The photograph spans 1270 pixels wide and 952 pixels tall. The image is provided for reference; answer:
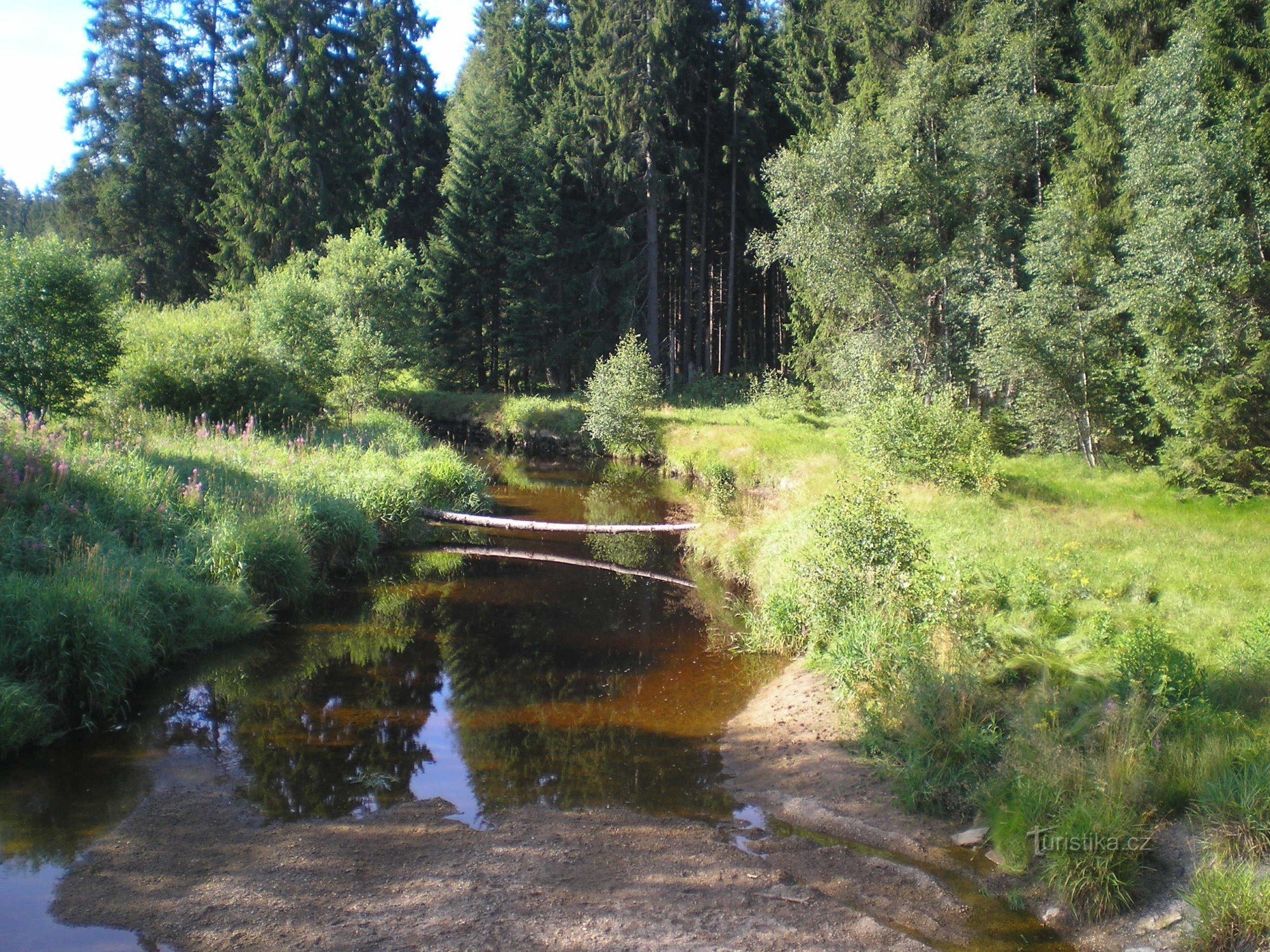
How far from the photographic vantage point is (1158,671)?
263 inches

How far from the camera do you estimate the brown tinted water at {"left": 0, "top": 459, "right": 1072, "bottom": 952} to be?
6.43m

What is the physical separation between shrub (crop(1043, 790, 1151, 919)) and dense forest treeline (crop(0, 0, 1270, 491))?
11688 millimetres

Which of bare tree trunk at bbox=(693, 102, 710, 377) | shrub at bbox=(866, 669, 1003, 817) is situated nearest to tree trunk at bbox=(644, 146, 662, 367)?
bare tree trunk at bbox=(693, 102, 710, 377)

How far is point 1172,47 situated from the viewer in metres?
18.2

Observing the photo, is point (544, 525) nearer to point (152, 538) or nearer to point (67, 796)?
point (152, 538)

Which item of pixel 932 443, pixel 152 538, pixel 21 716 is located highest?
pixel 932 443

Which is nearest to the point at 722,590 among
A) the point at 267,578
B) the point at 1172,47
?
the point at 267,578

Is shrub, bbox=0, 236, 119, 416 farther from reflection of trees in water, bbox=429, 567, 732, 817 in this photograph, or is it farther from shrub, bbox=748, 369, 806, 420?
shrub, bbox=748, 369, 806, 420

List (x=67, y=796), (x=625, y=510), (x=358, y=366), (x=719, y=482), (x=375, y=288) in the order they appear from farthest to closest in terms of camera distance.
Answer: (x=375, y=288) < (x=358, y=366) < (x=625, y=510) < (x=719, y=482) < (x=67, y=796)

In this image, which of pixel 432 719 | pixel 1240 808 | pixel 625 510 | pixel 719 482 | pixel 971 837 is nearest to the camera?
pixel 1240 808

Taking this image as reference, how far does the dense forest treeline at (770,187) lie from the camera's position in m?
17.5

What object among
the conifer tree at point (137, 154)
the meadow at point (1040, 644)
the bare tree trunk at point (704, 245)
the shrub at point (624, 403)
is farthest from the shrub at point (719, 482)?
the conifer tree at point (137, 154)

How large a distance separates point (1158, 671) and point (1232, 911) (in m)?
2.41

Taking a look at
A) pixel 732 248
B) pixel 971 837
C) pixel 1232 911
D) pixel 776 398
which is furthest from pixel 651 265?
pixel 1232 911
